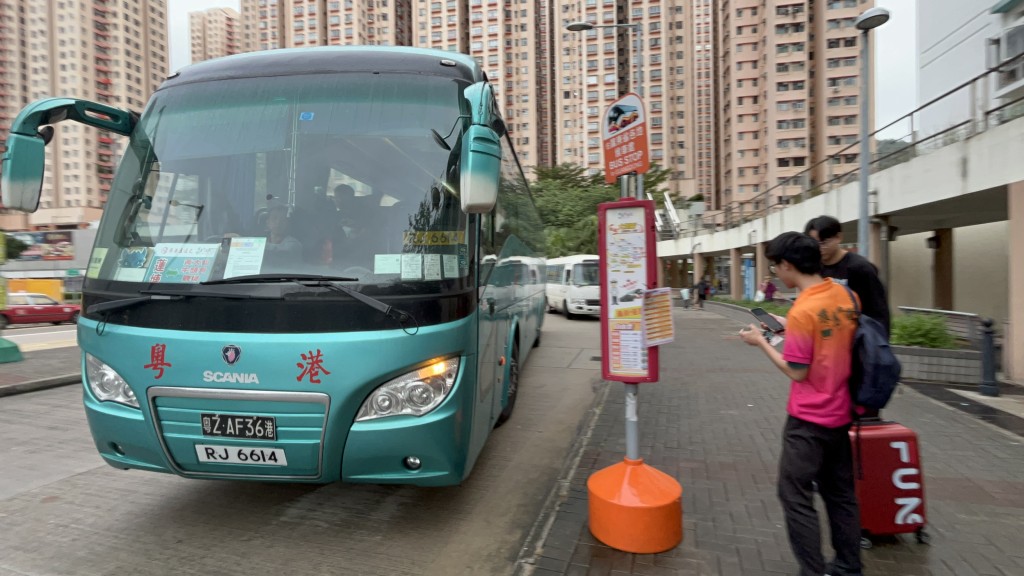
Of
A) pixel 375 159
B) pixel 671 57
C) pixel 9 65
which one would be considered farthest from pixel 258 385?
pixel 9 65

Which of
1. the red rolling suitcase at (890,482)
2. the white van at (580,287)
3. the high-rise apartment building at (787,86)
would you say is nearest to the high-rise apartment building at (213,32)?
the high-rise apartment building at (787,86)

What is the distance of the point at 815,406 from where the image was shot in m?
2.52

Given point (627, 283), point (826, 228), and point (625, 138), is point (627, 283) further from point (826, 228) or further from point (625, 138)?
point (826, 228)

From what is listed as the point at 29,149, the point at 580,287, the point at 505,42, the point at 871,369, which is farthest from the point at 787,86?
the point at 29,149

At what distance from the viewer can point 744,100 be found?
2793 inches

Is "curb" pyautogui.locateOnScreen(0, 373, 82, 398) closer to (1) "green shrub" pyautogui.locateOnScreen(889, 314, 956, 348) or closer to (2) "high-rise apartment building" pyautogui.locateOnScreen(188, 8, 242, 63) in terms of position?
(1) "green shrub" pyautogui.locateOnScreen(889, 314, 956, 348)

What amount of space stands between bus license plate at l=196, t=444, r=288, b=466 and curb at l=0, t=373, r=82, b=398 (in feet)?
22.9

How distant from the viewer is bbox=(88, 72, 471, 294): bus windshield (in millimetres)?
3098

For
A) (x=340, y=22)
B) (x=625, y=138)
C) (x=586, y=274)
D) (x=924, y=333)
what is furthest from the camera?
(x=340, y=22)

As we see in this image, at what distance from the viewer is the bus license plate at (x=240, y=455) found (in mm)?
2939

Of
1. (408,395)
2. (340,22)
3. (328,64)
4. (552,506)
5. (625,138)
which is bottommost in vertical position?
(552,506)

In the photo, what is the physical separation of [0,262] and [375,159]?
963cm

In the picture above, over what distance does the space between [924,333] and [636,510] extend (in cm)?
766

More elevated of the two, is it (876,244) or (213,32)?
(213,32)
